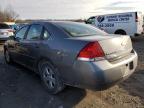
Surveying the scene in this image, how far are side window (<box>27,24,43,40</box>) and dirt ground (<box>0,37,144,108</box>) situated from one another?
42.7 inches

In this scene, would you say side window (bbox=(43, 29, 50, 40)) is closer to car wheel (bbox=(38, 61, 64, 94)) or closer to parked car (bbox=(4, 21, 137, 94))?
parked car (bbox=(4, 21, 137, 94))

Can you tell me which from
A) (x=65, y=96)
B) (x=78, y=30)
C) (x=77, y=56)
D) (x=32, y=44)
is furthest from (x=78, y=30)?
(x=65, y=96)

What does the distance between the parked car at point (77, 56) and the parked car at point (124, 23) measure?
531 inches

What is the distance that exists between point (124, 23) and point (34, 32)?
1407 centimetres

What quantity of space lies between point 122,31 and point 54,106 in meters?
15.4

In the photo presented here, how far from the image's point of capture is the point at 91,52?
4688 millimetres

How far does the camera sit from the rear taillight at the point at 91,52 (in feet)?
15.4

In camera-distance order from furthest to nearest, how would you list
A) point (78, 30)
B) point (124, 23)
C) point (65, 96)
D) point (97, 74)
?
point (124, 23)
point (78, 30)
point (65, 96)
point (97, 74)

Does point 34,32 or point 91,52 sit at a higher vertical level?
point 34,32

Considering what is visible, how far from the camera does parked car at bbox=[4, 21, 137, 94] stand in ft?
15.4

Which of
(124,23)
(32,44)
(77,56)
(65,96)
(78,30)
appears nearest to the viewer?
(77,56)

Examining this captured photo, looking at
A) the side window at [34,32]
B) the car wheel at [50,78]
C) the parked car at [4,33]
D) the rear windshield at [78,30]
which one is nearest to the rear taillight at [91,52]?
the rear windshield at [78,30]

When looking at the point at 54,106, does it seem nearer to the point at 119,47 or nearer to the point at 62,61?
the point at 62,61

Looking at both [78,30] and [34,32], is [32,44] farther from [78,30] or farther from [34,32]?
[78,30]
